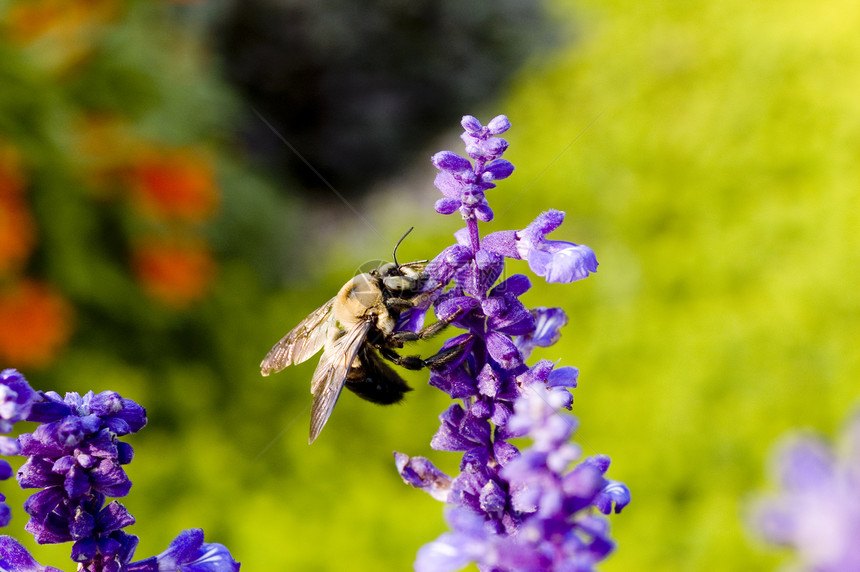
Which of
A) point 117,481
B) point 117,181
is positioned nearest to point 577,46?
point 117,181

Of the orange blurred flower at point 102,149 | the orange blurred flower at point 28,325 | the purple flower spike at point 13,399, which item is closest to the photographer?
the purple flower spike at point 13,399

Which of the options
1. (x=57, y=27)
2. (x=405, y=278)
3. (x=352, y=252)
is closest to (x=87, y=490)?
(x=405, y=278)

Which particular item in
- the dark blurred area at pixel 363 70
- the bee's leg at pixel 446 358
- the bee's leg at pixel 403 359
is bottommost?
the bee's leg at pixel 446 358

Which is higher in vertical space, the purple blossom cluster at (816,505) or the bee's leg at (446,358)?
the bee's leg at (446,358)

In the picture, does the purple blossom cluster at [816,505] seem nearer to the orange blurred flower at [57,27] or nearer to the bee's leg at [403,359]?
the bee's leg at [403,359]

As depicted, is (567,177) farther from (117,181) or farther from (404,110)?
(117,181)

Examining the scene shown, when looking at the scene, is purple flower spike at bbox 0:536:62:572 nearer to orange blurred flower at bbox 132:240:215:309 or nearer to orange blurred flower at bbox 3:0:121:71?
orange blurred flower at bbox 132:240:215:309

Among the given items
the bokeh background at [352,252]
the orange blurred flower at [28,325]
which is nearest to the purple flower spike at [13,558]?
the bokeh background at [352,252]

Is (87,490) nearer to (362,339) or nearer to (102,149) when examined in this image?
(362,339)

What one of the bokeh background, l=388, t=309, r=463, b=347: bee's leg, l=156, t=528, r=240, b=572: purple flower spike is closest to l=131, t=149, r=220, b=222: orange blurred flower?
the bokeh background
